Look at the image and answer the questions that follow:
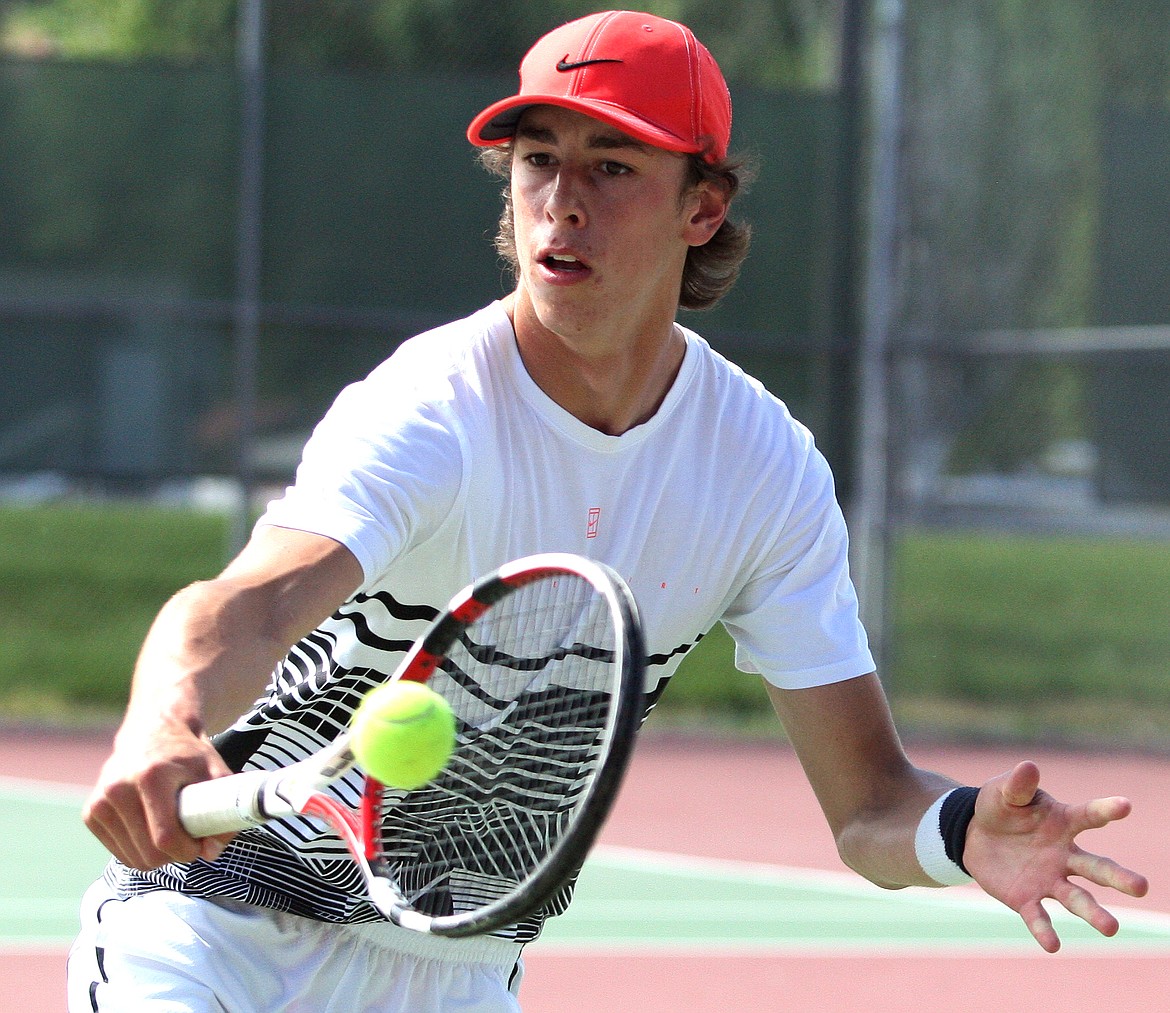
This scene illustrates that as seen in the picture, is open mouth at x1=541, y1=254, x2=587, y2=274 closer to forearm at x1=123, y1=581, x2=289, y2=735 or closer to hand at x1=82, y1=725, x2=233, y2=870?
forearm at x1=123, y1=581, x2=289, y2=735

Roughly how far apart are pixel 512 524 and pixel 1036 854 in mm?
796

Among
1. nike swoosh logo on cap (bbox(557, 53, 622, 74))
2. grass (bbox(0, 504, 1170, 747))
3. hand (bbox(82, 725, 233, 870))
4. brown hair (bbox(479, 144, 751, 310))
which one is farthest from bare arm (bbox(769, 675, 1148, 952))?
grass (bbox(0, 504, 1170, 747))

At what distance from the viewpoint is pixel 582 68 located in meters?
2.51

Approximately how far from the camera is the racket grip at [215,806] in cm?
185

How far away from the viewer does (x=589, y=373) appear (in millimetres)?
2609

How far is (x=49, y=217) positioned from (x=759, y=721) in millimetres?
4056

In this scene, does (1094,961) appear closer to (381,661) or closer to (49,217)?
(381,661)

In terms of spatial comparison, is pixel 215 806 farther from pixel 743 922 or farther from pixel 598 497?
pixel 743 922

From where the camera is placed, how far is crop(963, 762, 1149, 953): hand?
232cm

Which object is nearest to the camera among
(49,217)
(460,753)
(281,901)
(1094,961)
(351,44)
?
(460,753)

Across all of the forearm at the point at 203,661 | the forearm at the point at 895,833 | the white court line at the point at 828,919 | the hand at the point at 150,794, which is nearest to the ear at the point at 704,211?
the forearm at the point at 895,833

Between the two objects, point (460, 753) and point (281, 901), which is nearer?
point (460, 753)

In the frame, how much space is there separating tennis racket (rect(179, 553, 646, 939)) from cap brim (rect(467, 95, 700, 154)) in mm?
636

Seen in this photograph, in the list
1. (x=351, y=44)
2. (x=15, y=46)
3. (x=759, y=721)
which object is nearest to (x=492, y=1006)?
(x=759, y=721)
